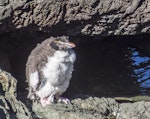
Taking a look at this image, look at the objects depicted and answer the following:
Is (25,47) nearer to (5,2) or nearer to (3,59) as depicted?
(3,59)

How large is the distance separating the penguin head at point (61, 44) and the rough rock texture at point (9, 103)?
547mm

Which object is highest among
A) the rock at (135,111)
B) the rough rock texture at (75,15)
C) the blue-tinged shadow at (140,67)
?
the rough rock texture at (75,15)

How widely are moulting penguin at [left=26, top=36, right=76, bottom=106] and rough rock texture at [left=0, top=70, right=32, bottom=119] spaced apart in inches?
9.2

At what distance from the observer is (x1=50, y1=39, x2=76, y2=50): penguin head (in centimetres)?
588

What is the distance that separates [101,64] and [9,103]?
6.52 feet

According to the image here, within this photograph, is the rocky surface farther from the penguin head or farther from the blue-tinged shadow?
the blue-tinged shadow

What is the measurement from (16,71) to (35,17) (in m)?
0.95

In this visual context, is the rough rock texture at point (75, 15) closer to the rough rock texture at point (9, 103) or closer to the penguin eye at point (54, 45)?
the penguin eye at point (54, 45)

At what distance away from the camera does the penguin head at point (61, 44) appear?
19.3 ft

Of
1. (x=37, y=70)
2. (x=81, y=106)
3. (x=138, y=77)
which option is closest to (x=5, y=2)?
(x=37, y=70)

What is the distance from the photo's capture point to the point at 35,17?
247 inches

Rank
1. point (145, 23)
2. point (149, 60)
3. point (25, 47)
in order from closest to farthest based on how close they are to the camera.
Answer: point (145, 23)
point (25, 47)
point (149, 60)

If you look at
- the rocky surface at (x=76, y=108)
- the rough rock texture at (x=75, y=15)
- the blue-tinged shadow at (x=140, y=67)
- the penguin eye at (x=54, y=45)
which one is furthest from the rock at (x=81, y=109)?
the blue-tinged shadow at (x=140, y=67)

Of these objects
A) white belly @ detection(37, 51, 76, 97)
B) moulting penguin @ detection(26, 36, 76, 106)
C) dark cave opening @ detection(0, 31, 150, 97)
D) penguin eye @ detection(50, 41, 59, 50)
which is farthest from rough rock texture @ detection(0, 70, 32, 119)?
dark cave opening @ detection(0, 31, 150, 97)
